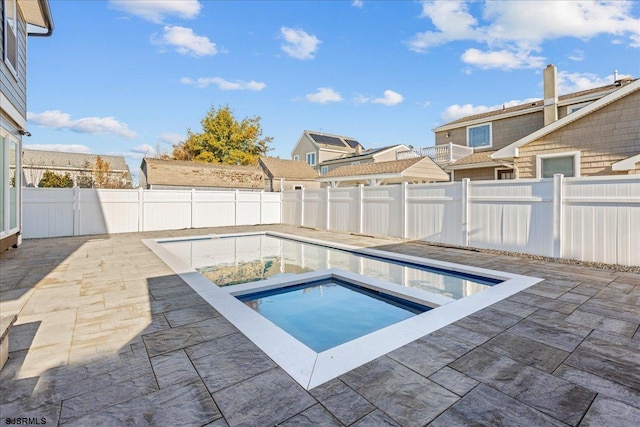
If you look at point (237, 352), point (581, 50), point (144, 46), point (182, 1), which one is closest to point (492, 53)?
point (581, 50)

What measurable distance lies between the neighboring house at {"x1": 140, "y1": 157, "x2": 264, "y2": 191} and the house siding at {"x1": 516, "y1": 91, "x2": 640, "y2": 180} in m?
17.3

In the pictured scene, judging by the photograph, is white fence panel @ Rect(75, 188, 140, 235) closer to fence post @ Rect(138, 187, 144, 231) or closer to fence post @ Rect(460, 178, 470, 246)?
fence post @ Rect(138, 187, 144, 231)

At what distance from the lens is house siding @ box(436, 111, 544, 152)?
1472cm

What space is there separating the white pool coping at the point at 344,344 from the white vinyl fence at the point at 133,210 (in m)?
7.40

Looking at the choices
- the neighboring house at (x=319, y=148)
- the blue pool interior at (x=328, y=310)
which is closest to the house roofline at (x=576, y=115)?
the blue pool interior at (x=328, y=310)

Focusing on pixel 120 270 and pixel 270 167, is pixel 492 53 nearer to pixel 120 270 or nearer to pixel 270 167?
pixel 270 167

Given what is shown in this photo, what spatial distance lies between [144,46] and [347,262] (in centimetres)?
1479

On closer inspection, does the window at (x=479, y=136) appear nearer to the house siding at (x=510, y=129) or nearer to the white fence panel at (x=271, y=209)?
the house siding at (x=510, y=129)

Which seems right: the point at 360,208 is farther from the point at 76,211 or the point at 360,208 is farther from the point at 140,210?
the point at 76,211

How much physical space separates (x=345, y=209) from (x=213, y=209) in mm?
6331

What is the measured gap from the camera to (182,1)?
38.6 ft

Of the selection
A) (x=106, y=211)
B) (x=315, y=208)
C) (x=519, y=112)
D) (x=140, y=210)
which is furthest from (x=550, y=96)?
(x=106, y=211)

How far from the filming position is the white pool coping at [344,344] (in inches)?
100

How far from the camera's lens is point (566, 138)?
32.0ft
